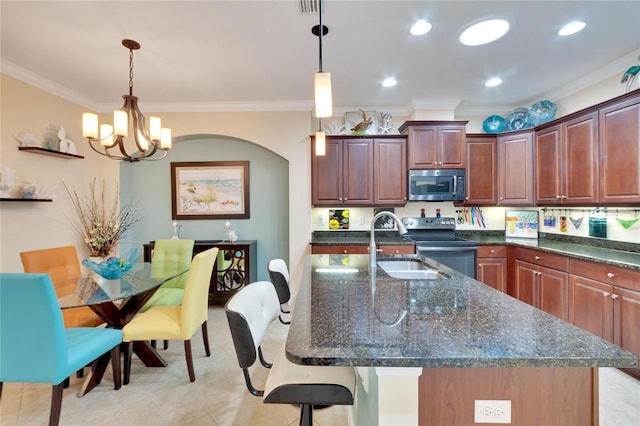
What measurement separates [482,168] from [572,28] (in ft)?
5.71

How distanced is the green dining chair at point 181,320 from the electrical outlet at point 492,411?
188cm

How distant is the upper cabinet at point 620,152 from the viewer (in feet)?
7.70

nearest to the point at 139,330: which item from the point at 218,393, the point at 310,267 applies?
the point at 218,393

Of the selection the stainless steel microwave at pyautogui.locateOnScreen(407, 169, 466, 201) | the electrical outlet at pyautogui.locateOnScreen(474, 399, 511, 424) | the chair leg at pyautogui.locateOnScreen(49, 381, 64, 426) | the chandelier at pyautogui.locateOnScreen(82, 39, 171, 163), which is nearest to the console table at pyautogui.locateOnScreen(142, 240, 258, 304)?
the chandelier at pyautogui.locateOnScreen(82, 39, 171, 163)

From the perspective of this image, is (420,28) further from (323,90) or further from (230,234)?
(230,234)

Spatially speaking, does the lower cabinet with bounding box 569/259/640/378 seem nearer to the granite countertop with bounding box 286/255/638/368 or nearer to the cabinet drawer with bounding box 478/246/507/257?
the cabinet drawer with bounding box 478/246/507/257

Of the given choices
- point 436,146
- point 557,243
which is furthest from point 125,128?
Answer: point 557,243

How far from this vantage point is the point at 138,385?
2.16 meters

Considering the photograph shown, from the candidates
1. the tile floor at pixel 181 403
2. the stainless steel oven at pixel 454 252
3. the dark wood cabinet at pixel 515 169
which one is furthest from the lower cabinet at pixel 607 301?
the dark wood cabinet at pixel 515 169

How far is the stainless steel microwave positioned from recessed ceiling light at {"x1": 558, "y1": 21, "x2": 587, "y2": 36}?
1.67 metres

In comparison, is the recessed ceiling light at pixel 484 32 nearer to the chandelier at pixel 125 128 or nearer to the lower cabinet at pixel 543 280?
the lower cabinet at pixel 543 280

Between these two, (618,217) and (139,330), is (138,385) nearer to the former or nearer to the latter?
(139,330)

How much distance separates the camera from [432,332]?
2.97 feet

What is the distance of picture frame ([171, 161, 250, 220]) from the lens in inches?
167
